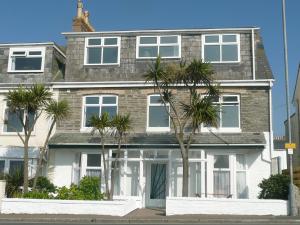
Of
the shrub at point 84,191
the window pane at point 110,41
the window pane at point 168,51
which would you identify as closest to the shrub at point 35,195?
the shrub at point 84,191

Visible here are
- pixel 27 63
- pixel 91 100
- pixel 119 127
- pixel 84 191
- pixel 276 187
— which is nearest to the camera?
pixel 276 187

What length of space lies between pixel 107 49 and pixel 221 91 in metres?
6.01

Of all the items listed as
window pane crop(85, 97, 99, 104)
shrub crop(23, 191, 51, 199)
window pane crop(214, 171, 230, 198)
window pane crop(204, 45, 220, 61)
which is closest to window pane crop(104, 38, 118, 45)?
window pane crop(85, 97, 99, 104)

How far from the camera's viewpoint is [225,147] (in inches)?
795

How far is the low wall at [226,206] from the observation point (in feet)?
55.3

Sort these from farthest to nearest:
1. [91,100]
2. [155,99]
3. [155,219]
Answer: [91,100] → [155,99] → [155,219]

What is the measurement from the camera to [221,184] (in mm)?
20500

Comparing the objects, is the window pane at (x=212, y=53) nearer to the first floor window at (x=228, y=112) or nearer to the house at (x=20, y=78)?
the first floor window at (x=228, y=112)

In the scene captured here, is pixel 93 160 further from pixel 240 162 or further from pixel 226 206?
pixel 226 206

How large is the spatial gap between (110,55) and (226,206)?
9.80 meters

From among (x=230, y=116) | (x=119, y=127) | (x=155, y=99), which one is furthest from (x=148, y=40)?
(x=119, y=127)

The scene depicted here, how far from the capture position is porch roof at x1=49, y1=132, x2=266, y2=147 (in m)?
20.2

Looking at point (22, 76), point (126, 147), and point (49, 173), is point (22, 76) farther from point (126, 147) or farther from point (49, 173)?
point (126, 147)

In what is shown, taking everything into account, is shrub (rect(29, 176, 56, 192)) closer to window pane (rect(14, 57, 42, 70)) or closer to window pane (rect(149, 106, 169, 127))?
window pane (rect(149, 106, 169, 127))
